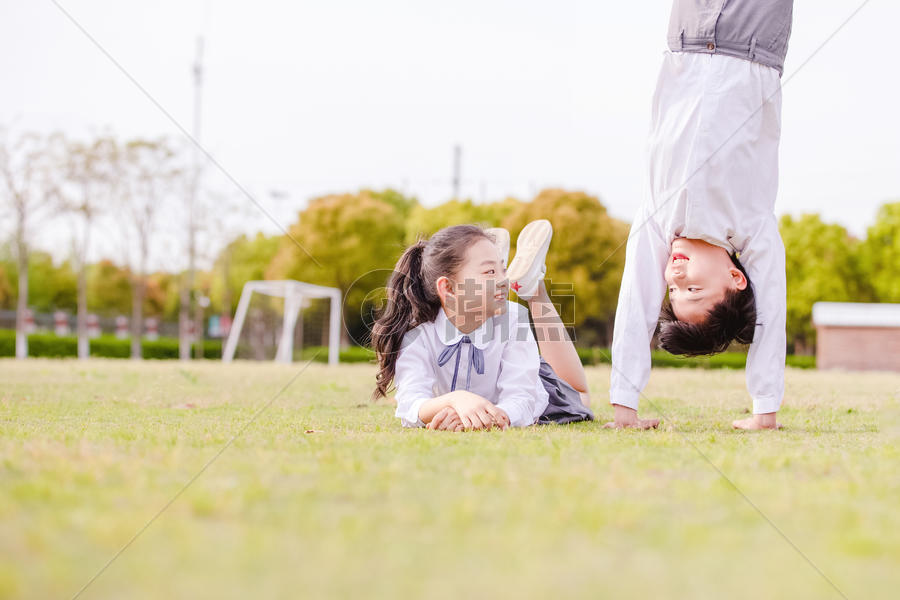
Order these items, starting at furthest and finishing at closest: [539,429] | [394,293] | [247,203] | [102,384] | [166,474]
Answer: [247,203]
[102,384]
[394,293]
[539,429]
[166,474]

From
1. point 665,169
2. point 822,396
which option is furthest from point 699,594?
point 822,396

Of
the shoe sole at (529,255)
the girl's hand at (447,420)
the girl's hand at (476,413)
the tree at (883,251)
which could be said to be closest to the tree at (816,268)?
the tree at (883,251)

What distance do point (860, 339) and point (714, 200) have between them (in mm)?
18438

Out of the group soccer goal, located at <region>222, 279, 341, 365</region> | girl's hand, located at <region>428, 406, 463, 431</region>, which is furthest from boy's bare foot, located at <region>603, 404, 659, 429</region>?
soccer goal, located at <region>222, 279, 341, 365</region>

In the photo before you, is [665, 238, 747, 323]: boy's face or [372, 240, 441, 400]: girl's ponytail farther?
[372, 240, 441, 400]: girl's ponytail

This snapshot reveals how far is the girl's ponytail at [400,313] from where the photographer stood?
151 inches

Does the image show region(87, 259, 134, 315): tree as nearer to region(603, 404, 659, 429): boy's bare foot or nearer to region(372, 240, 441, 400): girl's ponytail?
region(372, 240, 441, 400): girl's ponytail

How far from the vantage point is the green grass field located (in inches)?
45.9

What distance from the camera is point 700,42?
376 centimetres

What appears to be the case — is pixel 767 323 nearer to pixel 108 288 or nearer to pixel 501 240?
pixel 501 240

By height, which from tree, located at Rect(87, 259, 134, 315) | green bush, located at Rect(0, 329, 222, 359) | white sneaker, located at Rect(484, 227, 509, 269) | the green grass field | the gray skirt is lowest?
green bush, located at Rect(0, 329, 222, 359)

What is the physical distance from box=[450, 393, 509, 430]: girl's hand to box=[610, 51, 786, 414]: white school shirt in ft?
2.00

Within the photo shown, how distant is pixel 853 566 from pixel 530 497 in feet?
2.09

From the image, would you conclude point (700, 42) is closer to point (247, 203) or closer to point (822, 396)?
point (822, 396)
